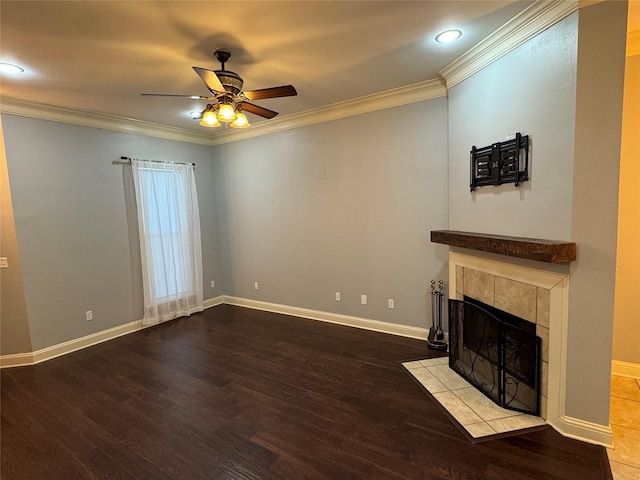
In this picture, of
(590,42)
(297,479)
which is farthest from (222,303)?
(590,42)

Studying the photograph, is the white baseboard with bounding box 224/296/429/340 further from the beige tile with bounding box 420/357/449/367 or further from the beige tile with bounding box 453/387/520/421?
the beige tile with bounding box 453/387/520/421

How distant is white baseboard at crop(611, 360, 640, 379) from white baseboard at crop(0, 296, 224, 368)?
542 centimetres

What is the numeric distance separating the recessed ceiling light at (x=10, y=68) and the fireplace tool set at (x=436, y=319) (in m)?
4.37

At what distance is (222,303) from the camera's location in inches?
218

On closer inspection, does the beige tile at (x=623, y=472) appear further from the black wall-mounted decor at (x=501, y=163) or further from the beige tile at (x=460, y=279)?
the black wall-mounted decor at (x=501, y=163)

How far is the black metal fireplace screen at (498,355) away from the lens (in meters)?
2.27

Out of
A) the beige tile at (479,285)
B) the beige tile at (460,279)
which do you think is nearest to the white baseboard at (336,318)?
the beige tile at (460,279)

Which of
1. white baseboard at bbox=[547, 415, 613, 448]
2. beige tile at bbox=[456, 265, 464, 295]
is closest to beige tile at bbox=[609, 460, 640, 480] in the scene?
white baseboard at bbox=[547, 415, 613, 448]

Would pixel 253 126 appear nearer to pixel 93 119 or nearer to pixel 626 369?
pixel 93 119

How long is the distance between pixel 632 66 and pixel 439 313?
269cm

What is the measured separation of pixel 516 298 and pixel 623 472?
1086 millimetres

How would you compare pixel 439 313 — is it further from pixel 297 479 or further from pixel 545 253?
pixel 297 479

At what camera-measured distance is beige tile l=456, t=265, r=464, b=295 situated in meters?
2.94

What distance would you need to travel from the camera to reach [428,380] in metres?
2.79
